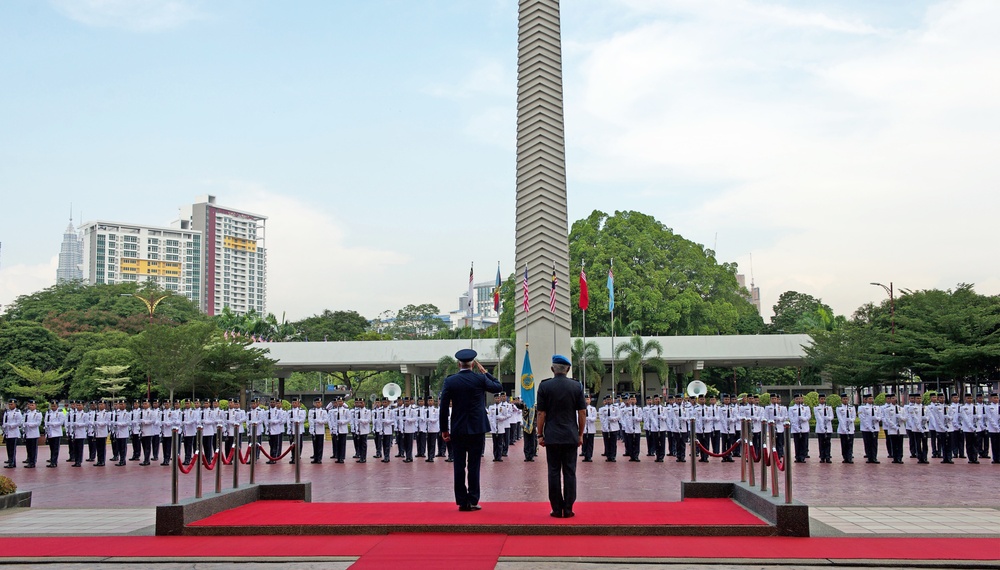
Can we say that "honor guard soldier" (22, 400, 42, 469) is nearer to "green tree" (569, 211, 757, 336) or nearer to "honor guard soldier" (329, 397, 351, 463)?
"honor guard soldier" (329, 397, 351, 463)

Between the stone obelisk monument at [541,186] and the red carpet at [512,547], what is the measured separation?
704 inches

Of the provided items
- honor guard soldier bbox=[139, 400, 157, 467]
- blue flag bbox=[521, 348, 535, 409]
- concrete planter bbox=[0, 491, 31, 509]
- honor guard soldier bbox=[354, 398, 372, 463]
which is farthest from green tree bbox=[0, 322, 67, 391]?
concrete planter bbox=[0, 491, 31, 509]

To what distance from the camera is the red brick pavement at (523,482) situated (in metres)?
11.9

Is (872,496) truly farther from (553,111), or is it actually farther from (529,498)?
(553,111)

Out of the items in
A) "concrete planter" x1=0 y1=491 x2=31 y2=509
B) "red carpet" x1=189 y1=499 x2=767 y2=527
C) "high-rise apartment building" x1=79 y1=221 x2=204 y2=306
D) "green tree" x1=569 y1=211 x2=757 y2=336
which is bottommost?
"concrete planter" x1=0 y1=491 x2=31 y2=509

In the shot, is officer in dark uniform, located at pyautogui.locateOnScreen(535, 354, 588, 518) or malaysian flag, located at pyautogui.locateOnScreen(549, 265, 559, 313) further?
malaysian flag, located at pyautogui.locateOnScreen(549, 265, 559, 313)

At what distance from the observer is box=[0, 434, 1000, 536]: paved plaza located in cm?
952

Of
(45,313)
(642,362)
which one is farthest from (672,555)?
(45,313)

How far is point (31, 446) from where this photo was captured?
65.4 ft

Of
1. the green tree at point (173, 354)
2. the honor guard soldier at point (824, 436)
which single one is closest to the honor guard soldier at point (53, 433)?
the green tree at point (173, 354)

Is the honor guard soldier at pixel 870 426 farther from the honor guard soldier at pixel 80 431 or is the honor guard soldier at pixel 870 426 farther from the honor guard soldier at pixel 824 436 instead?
the honor guard soldier at pixel 80 431

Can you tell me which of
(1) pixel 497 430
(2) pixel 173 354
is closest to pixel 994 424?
(1) pixel 497 430

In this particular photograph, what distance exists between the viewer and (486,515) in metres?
8.90

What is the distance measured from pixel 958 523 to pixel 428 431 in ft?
40.4
